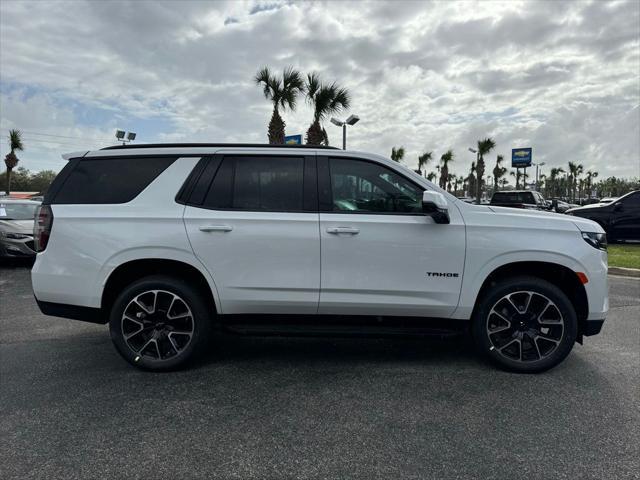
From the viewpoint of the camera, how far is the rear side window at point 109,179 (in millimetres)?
3689

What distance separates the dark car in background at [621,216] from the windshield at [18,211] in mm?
14488

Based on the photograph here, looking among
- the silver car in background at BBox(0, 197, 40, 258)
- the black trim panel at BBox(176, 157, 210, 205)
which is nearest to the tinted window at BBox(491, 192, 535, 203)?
the silver car in background at BBox(0, 197, 40, 258)

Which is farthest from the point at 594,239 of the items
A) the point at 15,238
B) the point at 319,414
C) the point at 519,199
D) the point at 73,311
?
the point at 519,199

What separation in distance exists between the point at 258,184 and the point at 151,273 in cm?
120

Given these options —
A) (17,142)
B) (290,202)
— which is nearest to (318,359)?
(290,202)

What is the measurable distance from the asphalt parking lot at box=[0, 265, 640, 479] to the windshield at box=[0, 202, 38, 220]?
6761 mm

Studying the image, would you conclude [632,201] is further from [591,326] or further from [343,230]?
[343,230]

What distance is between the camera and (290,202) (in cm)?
364

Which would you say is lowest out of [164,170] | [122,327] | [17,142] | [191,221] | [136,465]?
[136,465]

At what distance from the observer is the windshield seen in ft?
32.5

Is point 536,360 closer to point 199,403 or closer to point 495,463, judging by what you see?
point 495,463

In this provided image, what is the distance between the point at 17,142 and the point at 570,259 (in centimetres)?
4915

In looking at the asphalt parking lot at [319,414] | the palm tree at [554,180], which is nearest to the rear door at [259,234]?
the asphalt parking lot at [319,414]

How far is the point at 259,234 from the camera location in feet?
11.6
